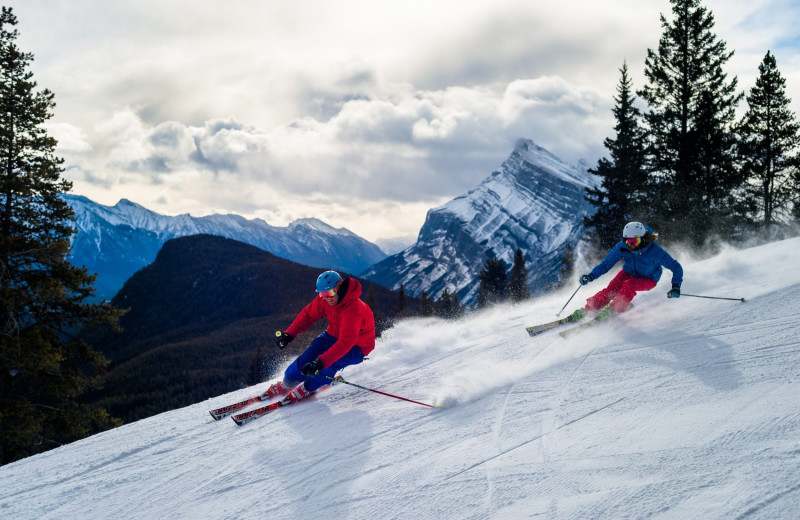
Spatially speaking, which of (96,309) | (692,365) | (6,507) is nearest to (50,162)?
(96,309)

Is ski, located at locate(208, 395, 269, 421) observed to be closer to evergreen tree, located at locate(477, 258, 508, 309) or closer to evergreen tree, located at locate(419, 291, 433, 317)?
evergreen tree, located at locate(477, 258, 508, 309)

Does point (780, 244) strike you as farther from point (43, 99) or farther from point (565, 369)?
point (43, 99)

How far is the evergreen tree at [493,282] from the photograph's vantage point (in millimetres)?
49438

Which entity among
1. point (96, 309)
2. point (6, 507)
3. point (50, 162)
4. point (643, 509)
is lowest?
point (643, 509)

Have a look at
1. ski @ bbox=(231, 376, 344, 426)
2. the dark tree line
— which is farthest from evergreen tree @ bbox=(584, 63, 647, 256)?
ski @ bbox=(231, 376, 344, 426)

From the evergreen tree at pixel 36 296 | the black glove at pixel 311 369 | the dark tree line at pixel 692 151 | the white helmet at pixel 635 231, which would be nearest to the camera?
the black glove at pixel 311 369

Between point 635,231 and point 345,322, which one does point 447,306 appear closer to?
point 635,231

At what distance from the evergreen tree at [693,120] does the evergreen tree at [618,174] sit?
8.32ft

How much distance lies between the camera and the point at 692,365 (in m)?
5.11

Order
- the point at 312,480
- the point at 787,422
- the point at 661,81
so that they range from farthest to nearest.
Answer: the point at 661,81, the point at 312,480, the point at 787,422

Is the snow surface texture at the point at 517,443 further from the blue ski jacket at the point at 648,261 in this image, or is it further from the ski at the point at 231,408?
the blue ski jacket at the point at 648,261

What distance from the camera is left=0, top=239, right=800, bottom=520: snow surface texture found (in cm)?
315

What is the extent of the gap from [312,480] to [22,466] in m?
4.37

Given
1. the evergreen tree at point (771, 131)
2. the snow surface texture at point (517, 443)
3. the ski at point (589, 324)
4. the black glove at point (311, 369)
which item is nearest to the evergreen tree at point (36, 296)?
the snow surface texture at point (517, 443)
